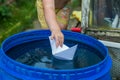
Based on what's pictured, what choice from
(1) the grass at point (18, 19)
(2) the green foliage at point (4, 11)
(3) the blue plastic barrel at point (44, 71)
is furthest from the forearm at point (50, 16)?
(2) the green foliage at point (4, 11)

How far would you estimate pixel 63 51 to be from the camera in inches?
77.6

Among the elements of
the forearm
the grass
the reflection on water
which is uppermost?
the forearm

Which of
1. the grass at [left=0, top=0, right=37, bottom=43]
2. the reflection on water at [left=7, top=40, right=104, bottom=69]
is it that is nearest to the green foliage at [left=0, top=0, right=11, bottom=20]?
the grass at [left=0, top=0, right=37, bottom=43]

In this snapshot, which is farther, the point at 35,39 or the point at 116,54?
the point at 116,54

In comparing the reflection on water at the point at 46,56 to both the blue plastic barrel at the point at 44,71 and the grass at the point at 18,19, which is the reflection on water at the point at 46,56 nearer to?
the blue plastic barrel at the point at 44,71

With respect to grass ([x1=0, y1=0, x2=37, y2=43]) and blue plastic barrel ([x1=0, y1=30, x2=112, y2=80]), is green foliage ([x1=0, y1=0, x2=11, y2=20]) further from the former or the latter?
blue plastic barrel ([x1=0, y1=30, x2=112, y2=80])

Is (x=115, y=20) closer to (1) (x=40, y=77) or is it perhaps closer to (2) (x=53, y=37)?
(2) (x=53, y=37)

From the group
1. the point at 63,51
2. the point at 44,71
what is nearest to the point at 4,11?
the point at 63,51

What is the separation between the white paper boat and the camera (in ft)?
6.42

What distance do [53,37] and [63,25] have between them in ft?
2.76

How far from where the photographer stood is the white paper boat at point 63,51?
1.96 meters

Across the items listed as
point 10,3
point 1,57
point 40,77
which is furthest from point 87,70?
point 10,3

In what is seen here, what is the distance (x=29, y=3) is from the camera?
4.52m

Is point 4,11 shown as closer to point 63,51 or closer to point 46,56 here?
point 46,56
